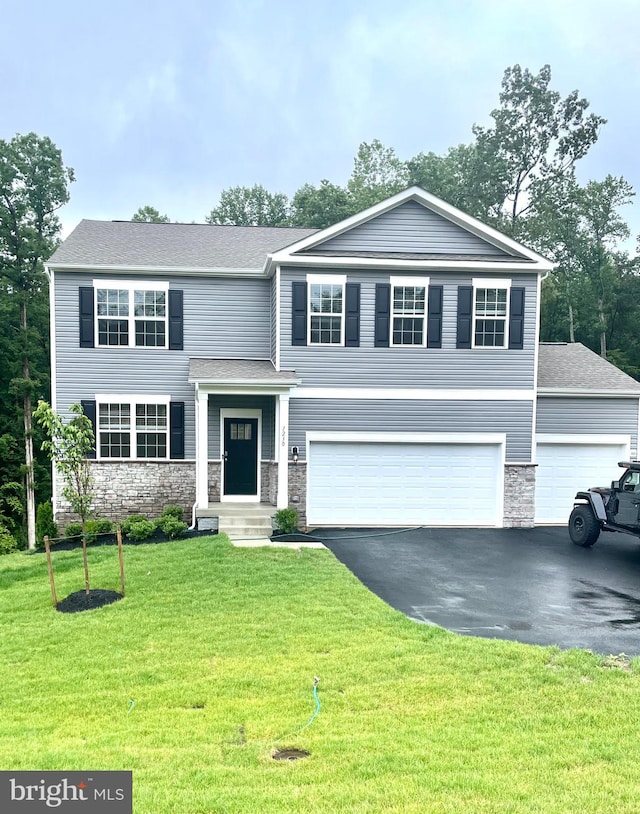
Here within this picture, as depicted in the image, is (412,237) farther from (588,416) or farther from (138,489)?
(138,489)

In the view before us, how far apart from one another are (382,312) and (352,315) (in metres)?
0.73

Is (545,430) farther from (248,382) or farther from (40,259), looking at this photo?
(40,259)

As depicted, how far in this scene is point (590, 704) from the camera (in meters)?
5.45

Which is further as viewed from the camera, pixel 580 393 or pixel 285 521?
pixel 580 393

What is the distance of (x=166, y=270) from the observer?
50.2 ft

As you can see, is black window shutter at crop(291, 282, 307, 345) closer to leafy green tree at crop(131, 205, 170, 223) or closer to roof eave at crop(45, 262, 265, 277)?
roof eave at crop(45, 262, 265, 277)

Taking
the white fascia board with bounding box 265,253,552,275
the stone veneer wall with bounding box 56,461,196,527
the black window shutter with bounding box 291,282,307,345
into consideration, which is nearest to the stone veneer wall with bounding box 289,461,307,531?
the stone veneer wall with bounding box 56,461,196,527

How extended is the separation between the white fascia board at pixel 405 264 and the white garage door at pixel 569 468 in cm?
448

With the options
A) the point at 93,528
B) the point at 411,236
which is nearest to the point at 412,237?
the point at 411,236

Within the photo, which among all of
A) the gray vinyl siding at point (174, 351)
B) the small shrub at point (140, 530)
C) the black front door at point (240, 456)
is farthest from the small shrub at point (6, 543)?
the black front door at point (240, 456)

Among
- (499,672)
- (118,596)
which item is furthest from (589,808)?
(118,596)

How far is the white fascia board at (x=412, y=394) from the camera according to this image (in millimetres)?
14938

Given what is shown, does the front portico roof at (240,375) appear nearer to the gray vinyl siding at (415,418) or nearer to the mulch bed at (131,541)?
the gray vinyl siding at (415,418)

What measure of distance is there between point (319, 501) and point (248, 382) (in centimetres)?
342
